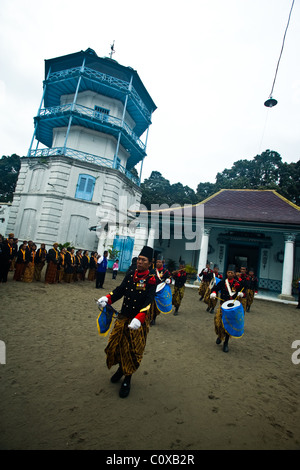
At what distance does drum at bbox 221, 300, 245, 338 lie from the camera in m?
4.85

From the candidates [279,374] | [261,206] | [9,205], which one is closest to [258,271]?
[261,206]

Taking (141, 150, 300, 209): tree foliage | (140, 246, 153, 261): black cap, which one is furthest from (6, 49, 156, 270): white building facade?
(141, 150, 300, 209): tree foliage

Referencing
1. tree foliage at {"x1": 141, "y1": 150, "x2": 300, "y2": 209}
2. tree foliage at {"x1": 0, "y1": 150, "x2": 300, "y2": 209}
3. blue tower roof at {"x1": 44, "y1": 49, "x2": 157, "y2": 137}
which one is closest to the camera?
blue tower roof at {"x1": 44, "y1": 49, "x2": 157, "y2": 137}

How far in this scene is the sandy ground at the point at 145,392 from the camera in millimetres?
2311

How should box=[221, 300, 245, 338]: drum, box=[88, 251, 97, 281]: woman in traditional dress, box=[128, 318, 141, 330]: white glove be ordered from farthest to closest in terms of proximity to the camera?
box=[88, 251, 97, 281]: woman in traditional dress
box=[221, 300, 245, 338]: drum
box=[128, 318, 141, 330]: white glove

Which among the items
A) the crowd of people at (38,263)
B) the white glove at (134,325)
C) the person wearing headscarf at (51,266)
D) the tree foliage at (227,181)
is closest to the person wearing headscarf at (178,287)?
the crowd of people at (38,263)

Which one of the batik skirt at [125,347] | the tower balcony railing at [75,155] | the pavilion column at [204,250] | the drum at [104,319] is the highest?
the tower balcony railing at [75,155]

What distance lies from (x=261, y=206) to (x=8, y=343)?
17.0m

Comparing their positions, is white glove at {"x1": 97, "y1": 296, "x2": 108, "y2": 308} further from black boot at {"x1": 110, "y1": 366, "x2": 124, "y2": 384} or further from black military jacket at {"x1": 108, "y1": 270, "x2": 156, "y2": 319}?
black boot at {"x1": 110, "y1": 366, "x2": 124, "y2": 384}

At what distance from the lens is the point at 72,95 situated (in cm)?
2081

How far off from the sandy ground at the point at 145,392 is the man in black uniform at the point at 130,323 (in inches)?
13.1

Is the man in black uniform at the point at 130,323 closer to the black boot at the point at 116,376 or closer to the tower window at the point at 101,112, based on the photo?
the black boot at the point at 116,376

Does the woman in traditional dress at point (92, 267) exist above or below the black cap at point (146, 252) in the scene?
below

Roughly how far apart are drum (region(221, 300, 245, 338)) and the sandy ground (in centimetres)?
52
